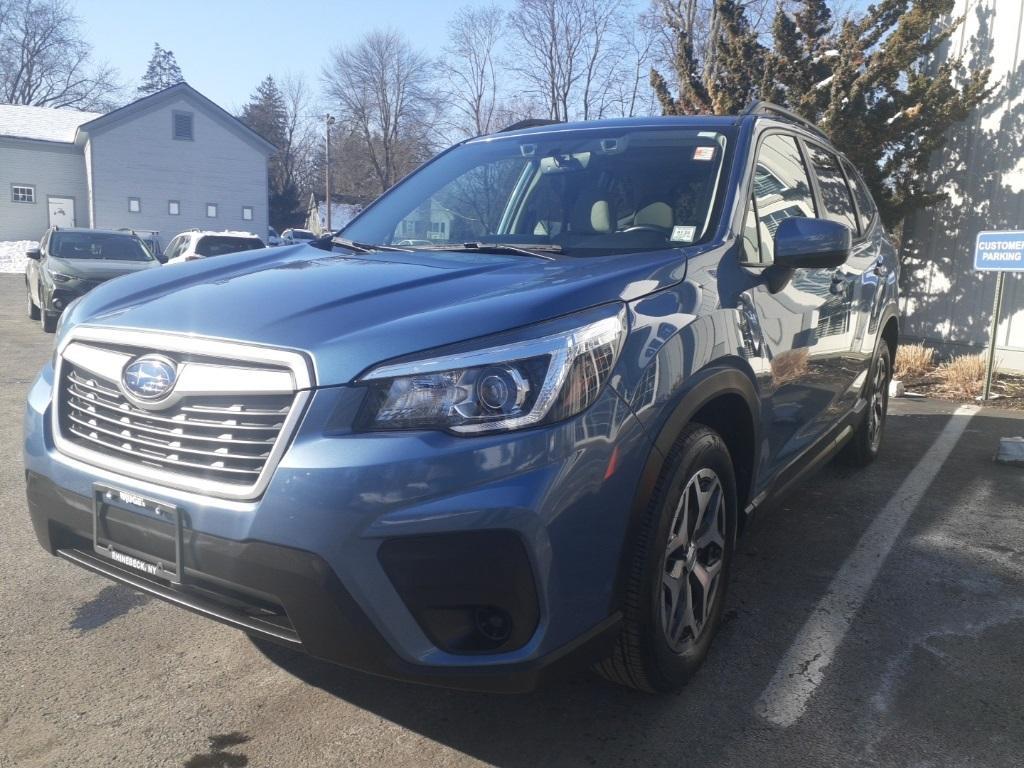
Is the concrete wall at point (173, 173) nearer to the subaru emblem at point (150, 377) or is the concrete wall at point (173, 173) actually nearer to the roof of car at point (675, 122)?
the roof of car at point (675, 122)

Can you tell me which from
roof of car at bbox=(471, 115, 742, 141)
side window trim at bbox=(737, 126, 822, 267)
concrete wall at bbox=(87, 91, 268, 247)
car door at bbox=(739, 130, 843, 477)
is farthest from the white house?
car door at bbox=(739, 130, 843, 477)

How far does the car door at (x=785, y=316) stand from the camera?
3033 millimetres

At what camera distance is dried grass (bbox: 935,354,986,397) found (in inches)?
345

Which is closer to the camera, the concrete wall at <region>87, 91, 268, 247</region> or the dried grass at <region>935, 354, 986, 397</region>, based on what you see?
the dried grass at <region>935, 354, 986, 397</region>

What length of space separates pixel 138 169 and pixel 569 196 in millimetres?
40423

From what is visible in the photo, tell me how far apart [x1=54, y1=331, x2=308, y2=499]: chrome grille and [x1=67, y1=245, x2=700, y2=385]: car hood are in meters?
0.08

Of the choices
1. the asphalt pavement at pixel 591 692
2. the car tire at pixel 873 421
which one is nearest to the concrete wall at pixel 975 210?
the car tire at pixel 873 421

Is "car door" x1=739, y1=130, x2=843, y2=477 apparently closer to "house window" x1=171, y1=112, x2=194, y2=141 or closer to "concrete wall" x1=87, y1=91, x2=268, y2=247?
"concrete wall" x1=87, y1=91, x2=268, y2=247

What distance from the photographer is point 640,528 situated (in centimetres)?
225

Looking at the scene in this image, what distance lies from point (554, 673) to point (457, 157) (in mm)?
2721

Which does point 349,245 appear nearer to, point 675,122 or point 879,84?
point 675,122

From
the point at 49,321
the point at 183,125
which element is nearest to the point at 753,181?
the point at 49,321

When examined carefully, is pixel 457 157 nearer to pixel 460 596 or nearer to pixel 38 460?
pixel 38 460

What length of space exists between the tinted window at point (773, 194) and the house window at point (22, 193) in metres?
43.8
